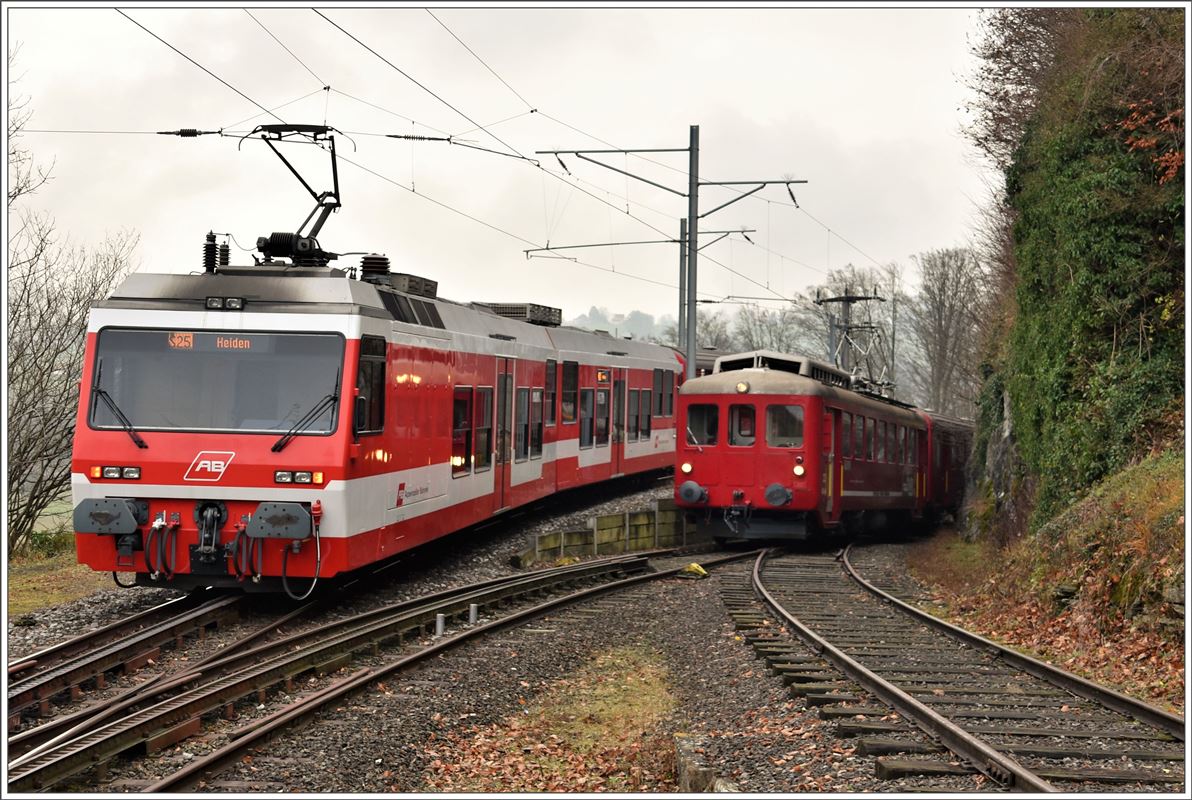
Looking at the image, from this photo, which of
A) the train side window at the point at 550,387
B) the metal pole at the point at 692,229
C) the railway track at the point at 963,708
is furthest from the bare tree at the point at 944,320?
the railway track at the point at 963,708

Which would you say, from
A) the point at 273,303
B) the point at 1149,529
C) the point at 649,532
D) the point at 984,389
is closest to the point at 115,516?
the point at 273,303

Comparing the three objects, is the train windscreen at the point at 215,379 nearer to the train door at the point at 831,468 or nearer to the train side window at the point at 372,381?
the train side window at the point at 372,381

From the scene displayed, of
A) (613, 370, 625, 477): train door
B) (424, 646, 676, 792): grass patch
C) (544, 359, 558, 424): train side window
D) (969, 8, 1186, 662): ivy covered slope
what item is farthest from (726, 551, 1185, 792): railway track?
(613, 370, 625, 477): train door

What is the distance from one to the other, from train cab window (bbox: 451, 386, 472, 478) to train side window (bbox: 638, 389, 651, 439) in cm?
1241

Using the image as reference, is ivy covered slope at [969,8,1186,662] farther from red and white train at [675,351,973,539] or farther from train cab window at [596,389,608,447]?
train cab window at [596,389,608,447]

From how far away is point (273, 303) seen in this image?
12.6 m

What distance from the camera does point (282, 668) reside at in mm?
9828

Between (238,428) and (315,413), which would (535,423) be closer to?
(315,413)

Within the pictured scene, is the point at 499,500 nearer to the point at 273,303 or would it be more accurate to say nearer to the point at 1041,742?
the point at 273,303

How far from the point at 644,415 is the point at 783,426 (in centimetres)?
816

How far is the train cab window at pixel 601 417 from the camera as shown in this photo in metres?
25.9

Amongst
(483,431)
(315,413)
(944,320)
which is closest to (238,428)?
(315,413)

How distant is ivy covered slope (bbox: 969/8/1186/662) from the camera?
13758mm

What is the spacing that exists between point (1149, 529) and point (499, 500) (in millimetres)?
9822
